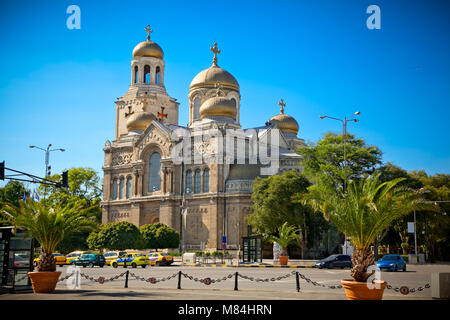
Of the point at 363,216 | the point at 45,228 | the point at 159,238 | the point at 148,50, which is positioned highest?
the point at 148,50

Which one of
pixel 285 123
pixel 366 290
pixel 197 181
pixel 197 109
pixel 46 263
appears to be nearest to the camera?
pixel 366 290

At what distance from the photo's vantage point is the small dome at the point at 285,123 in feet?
238

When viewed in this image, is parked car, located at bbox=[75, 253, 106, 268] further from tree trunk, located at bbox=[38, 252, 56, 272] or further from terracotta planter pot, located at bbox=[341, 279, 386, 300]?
terracotta planter pot, located at bbox=[341, 279, 386, 300]

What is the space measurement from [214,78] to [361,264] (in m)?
55.7

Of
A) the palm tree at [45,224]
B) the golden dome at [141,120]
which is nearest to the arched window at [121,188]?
the golden dome at [141,120]

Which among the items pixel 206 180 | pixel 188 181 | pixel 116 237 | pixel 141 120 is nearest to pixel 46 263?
pixel 116 237

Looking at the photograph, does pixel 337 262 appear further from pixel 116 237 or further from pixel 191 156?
pixel 191 156

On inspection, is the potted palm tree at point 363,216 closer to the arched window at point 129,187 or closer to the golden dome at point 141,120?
the arched window at point 129,187

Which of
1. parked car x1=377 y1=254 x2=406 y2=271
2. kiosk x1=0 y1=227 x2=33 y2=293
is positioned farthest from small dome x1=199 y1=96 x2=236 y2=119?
kiosk x1=0 y1=227 x2=33 y2=293

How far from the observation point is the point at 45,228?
2067 cm

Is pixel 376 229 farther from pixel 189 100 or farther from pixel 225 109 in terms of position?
pixel 189 100

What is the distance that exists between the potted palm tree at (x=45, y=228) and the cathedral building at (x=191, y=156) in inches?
1330

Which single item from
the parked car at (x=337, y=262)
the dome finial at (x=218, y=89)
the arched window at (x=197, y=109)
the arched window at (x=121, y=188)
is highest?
the dome finial at (x=218, y=89)
